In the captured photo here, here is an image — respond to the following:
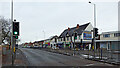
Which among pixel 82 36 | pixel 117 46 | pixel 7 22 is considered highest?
pixel 7 22

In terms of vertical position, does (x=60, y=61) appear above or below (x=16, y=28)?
below

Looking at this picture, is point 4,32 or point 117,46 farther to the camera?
point 117,46

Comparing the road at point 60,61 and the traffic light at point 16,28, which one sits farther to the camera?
the road at point 60,61

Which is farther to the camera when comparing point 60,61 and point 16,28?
point 60,61

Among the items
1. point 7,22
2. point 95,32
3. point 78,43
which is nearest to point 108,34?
point 78,43

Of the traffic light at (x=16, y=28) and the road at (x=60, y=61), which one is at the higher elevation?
the traffic light at (x=16, y=28)

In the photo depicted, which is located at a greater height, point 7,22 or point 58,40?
point 7,22

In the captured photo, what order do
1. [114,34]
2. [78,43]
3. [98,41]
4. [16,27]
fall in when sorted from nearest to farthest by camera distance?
[16,27] → [114,34] → [98,41] → [78,43]

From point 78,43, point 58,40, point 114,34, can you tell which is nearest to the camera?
point 114,34

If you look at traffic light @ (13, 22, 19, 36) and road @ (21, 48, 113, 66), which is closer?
traffic light @ (13, 22, 19, 36)

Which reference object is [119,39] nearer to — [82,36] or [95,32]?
[82,36]

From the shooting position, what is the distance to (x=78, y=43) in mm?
50062

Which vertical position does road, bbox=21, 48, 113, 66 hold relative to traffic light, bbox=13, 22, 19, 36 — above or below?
below

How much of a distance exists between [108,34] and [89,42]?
817cm
